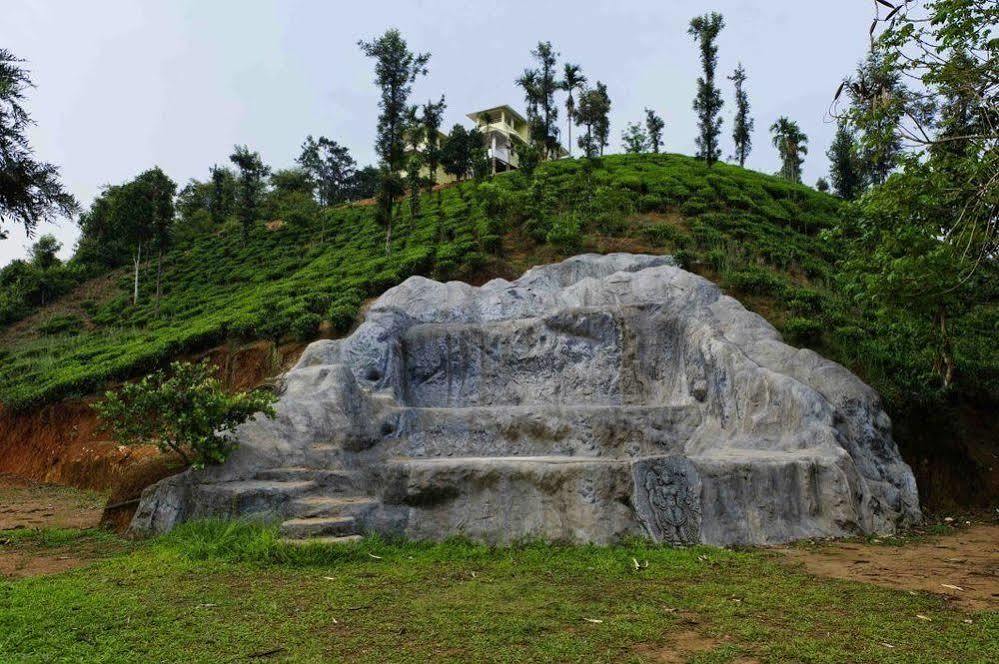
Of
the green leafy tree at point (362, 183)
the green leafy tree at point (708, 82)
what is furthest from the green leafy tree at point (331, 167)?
the green leafy tree at point (708, 82)

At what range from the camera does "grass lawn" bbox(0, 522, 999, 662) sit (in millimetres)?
4582

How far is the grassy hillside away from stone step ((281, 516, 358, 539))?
382 inches

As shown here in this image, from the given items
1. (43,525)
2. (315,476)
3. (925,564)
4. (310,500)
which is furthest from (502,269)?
(925,564)

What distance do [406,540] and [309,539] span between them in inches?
53.5

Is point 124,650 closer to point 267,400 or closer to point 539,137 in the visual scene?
point 267,400

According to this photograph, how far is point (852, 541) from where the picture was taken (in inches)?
356

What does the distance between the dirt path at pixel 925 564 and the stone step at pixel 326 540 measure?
5.23m

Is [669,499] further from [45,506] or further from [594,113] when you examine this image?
[594,113]

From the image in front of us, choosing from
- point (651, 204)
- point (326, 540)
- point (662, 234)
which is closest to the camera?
point (326, 540)

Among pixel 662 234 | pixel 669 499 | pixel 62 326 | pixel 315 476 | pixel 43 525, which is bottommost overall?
pixel 43 525

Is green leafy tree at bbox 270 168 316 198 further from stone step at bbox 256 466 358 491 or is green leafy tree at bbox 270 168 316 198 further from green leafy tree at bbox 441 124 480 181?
stone step at bbox 256 466 358 491

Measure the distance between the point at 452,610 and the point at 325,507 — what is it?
3.65m

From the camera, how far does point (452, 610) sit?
552 cm

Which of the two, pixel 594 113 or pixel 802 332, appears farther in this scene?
pixel 594 113
